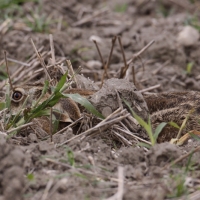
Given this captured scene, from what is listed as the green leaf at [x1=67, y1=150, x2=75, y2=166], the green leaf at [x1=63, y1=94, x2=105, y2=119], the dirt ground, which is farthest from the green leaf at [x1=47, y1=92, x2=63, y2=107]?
→ the green leaf at [x1=67, y1=150, x2=75, y2=166]

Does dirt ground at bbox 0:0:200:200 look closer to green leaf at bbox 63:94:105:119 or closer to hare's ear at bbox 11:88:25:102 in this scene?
green leaf at bbox 63:94:105:119

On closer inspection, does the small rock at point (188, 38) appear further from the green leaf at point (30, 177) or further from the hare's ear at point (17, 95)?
the green leaf at point (30, 177)

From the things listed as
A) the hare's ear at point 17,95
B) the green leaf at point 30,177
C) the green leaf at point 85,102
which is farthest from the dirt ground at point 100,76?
the hare's ear at point 17,95

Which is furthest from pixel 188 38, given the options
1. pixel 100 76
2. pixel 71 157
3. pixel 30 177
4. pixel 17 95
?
pixel 30 177

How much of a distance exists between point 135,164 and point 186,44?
3.49 m

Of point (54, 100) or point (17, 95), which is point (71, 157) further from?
point (17, 95)

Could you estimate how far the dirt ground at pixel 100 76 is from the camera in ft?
10.5

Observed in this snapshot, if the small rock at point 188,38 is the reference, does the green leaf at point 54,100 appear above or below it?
above

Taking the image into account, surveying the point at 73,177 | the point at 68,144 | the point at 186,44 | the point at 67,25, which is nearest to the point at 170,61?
the point at 186,44

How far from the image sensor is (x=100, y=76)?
6.02 meters

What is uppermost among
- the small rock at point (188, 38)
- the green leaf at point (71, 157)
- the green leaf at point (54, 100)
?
the green leaf at point (54, 100)

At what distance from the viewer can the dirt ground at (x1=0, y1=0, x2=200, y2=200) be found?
3.20 metres

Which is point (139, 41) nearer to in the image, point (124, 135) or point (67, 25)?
point (67, 25)

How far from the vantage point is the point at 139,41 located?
7.00 m
